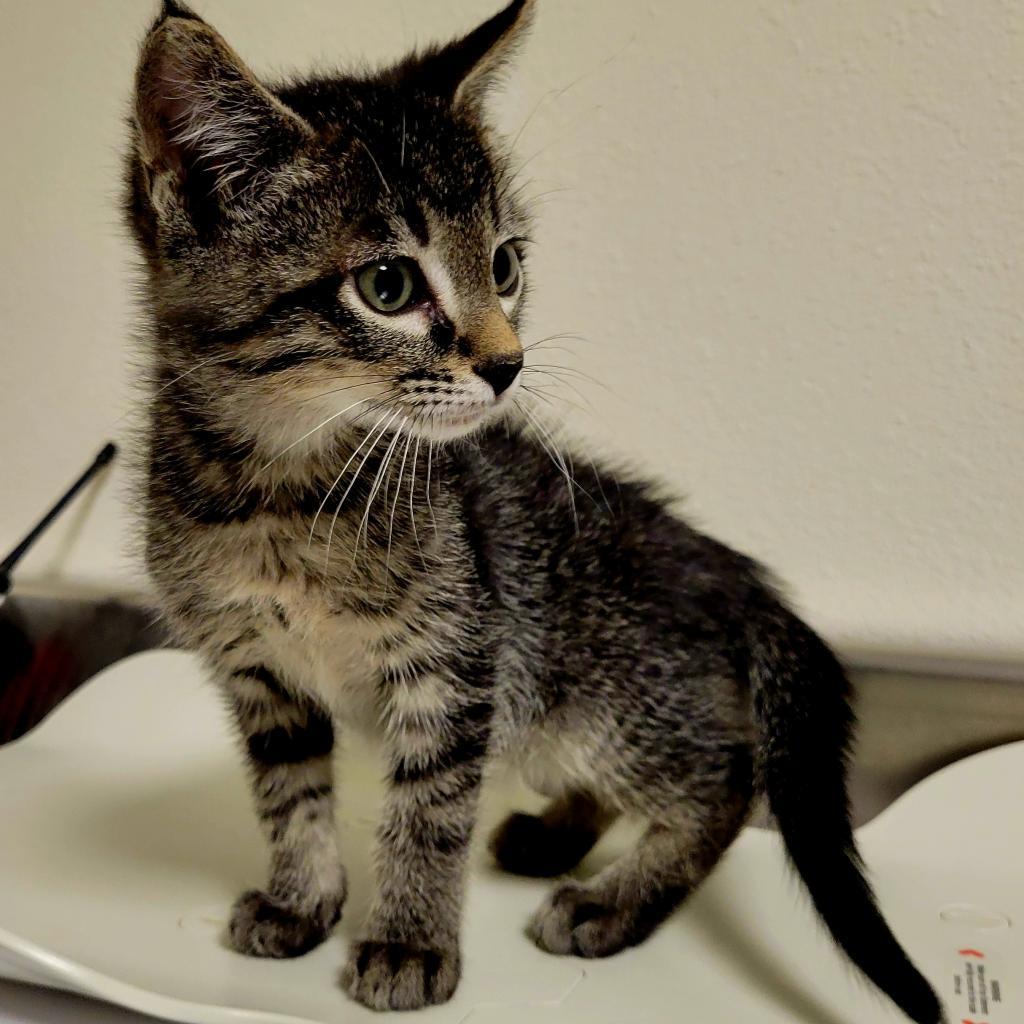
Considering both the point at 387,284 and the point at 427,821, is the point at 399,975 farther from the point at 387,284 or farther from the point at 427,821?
the point at 387,284

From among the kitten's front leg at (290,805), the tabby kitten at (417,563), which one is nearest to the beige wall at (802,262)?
the tabby kitten at (417,563)

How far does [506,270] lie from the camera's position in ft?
2.83

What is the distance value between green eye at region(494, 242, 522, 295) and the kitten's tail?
411mm

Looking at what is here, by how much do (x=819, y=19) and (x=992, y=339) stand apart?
417 millimetres

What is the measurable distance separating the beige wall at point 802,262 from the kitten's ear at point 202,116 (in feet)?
2.01

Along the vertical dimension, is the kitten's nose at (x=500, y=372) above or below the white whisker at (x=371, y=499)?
above

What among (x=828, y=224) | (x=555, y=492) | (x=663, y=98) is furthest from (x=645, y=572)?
(x=663, y=98)

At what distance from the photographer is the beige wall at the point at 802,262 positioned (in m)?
1.17

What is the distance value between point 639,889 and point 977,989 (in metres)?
0.28

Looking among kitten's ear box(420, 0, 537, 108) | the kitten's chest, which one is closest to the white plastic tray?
the kitten's chest

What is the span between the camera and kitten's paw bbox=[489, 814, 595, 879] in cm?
105

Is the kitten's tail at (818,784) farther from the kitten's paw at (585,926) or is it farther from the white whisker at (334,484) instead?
the white whisker at (334,484)

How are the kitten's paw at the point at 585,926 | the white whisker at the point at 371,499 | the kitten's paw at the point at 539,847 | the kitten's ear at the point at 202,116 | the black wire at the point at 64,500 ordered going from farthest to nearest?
the black wire at the point at 64,500
the kitten's paw at the point at 539,847
the kitten's paw at the point at 585,926
the white whisker at the point at 371,499
the kitten's ear at the point at 202,116

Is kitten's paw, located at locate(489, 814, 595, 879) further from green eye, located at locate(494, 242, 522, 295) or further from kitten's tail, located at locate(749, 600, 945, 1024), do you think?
green eye, located at locate(494, 242, 522, 295)
